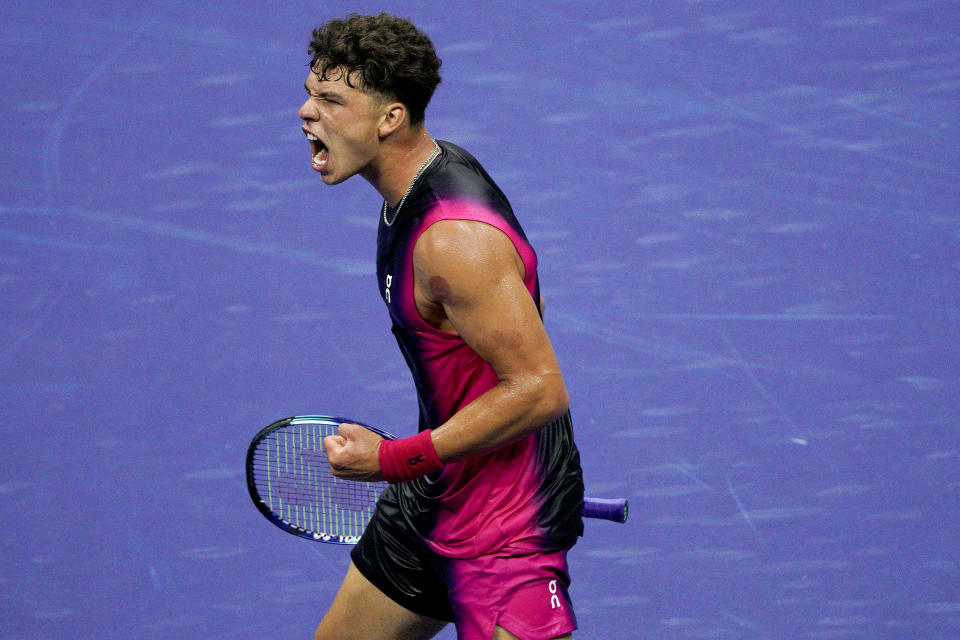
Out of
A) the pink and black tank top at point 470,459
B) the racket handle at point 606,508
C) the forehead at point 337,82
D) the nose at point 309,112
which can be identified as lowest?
the racket handle at point 606,508

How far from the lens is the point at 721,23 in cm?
368

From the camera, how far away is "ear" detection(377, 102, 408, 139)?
2381 millimetres

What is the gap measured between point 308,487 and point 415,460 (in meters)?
0.61

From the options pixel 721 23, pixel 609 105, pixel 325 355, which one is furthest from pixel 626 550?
pixel 721 23

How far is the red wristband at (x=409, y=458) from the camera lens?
7.57 ft

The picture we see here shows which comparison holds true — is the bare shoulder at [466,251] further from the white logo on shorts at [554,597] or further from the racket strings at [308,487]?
the racket strings at [308,487]

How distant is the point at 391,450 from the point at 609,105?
1670 millimetres

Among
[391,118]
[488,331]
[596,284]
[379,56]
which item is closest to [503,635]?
[488,331]

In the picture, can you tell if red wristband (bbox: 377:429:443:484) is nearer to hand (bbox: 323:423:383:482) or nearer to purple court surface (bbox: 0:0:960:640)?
hand (bbox: 323:423:383:482)

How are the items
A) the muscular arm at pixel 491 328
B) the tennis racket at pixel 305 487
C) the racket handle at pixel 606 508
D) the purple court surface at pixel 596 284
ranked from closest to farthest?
1. the muscular arm at pixel 491 328
2. the racket handle at pixel 606 508
3. the tennis racket at pixel 305 487
4. the purple court surface at pixel 596 284

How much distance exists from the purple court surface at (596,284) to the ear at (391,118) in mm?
1339

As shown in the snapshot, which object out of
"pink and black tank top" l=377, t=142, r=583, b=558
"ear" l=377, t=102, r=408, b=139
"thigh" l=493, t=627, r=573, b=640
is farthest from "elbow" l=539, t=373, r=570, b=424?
"ear" l=377, t=102, r=408, b=139

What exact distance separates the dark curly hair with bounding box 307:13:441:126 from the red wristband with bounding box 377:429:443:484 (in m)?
0.58

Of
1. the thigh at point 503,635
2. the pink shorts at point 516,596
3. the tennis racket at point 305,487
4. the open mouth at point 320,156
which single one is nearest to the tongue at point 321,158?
the open mouth at point 320,156
